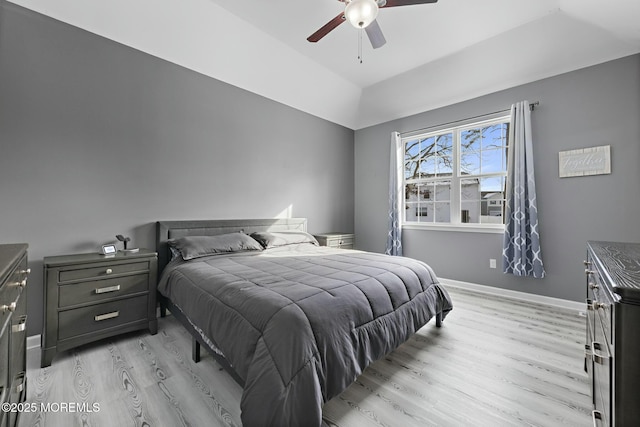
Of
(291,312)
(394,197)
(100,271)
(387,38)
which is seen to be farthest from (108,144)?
(394,197)

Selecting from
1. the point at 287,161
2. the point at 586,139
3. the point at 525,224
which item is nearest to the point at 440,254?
the point at 525,224

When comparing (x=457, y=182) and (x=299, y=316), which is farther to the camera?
(x=457, y=182)

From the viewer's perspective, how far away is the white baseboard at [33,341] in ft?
7.19

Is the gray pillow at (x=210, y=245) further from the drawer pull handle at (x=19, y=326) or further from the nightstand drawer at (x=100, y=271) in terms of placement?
the drawer pull handle at (x=19, y=326)

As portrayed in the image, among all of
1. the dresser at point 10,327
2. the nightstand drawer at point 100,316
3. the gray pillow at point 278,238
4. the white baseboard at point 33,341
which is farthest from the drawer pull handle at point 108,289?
the gray pillow at point 278,238

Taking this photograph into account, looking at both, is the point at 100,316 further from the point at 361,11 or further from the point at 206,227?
the point at 361,11

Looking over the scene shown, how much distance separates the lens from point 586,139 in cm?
304

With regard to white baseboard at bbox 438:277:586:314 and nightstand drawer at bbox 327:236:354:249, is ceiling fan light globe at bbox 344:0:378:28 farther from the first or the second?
white baseboard at bbox 438:277:586:314

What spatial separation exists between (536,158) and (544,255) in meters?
1.25

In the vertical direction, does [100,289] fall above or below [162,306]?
above

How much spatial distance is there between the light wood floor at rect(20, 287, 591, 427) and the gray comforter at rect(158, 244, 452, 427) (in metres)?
0.25

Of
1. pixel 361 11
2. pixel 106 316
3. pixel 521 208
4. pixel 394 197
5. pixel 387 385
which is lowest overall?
pixel 387 385

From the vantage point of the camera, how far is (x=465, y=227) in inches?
156

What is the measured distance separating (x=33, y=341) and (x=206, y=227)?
1.71 meters
